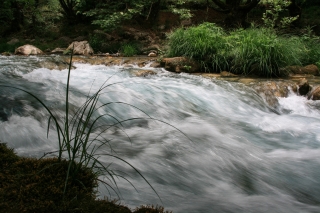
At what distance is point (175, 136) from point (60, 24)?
1572cm

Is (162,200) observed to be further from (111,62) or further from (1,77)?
(111,62)

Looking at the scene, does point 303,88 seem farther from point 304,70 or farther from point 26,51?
point 26,51

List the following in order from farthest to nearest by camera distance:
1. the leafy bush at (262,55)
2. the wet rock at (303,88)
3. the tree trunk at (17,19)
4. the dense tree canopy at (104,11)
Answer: the tree trunk at (17,19) → the dense tree canopy at (104,11) → the leafy bush at (262,55) → the wet rock at (303,88)

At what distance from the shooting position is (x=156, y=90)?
5.95m

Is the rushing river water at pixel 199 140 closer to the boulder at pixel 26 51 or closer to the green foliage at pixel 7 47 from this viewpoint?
the boulder at pixel 26 51

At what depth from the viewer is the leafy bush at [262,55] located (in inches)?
286

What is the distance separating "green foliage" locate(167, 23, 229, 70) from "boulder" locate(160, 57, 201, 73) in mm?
183

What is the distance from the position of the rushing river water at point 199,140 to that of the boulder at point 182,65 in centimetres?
154

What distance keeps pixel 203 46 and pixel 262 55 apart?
5.31ft

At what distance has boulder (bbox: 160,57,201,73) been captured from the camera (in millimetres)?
8047

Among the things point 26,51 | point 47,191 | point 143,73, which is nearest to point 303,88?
point 143,73

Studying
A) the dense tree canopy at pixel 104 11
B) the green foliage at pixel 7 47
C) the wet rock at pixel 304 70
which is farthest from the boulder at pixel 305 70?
the green foliage at pixel 7 47

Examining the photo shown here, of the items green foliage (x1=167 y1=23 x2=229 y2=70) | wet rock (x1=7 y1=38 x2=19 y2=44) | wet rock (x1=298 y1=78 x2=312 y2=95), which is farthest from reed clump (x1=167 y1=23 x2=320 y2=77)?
wet rock (x1=7 y1=38 x2=19 y2=44)

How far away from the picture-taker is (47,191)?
158 centimetres
